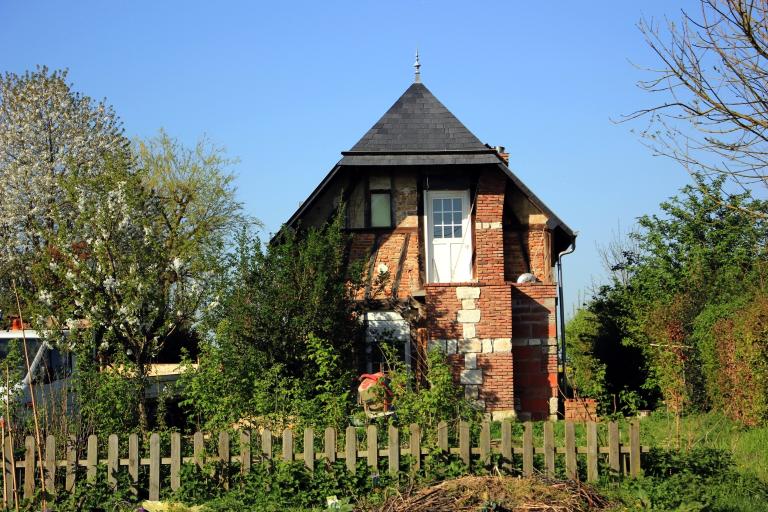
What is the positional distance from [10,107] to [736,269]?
22.7m

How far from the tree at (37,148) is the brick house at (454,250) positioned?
37.8ft

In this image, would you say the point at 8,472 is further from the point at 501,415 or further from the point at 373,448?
the point at 501,415

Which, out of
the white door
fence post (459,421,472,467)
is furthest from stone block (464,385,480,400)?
fence post (459,421,472,467)

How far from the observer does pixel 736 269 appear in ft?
74.7

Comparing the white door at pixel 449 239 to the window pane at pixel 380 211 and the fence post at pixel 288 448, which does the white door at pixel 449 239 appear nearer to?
the window pane at pixel 380 211

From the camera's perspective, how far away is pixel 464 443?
1026 cm

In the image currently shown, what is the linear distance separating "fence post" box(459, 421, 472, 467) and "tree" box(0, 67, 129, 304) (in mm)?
21429

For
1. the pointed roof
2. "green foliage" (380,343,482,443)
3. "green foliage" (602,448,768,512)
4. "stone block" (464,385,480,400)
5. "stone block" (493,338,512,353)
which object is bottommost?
"green foliage" (602,448,768,512)

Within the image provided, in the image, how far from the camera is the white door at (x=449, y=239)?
20969mm

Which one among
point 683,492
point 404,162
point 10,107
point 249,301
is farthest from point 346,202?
point 10,107

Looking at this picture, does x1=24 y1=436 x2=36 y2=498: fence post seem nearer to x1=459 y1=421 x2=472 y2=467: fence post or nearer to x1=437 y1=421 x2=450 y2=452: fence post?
x1=437 y1=421 x2=450 y2=452: fence post

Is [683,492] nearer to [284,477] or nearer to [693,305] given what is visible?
[284,477]

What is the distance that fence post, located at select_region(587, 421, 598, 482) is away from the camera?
405 inches

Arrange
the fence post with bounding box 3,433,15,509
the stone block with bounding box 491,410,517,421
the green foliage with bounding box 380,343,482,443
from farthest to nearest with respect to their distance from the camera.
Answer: the stone block with bounding box 491,410,517,421
the green foliage with bounding box 380,343,482,443
the fence post with bounding box 3,433,15,509
